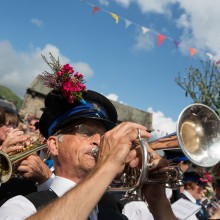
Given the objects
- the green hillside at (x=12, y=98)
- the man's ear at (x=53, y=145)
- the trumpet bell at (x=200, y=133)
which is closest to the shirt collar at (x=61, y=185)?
the man's ear at (x=53, y=145)

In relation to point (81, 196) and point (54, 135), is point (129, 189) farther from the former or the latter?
point (54, 135)

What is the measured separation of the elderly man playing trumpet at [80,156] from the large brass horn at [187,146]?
11 cm

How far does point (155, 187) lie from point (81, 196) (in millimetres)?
911

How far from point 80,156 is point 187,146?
70 centimetres

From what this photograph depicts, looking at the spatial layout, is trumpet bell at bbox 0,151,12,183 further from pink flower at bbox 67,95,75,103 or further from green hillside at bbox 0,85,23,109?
green hillside at bbox 0,85,23,109

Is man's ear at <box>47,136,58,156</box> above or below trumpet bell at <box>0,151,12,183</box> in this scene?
above

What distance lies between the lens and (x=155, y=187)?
7.66 ft

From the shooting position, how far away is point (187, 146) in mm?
2121

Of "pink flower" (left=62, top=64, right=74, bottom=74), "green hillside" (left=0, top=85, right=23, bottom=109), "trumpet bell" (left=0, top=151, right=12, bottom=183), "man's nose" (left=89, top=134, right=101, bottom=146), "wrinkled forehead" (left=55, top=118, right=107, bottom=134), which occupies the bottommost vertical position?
"trumpet bell" (left=0, top=151, right=12, bottom=183)

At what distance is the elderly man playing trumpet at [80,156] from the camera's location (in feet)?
5.16

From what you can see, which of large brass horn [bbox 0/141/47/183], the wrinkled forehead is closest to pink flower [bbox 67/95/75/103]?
the wrinkled forehead

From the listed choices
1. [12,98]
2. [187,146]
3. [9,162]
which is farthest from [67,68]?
[12,98]

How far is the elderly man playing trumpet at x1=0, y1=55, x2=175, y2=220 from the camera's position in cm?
157

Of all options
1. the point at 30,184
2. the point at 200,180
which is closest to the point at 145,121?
the point at 200,180
